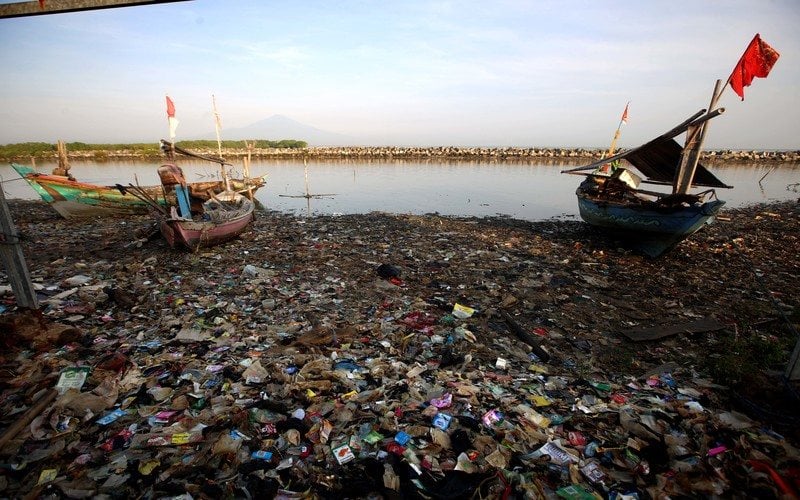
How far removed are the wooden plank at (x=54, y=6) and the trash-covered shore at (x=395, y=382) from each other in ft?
→ 7.94

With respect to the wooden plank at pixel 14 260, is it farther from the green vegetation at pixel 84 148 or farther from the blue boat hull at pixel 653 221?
the green vegetation at pixel 84 148

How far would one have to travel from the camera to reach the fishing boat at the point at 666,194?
7.19 meters

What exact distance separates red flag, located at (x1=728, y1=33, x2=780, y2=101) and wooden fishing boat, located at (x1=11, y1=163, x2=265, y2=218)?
48.8 feet

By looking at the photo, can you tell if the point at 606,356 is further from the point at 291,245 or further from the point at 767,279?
the point at 291,245

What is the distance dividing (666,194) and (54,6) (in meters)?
12.2

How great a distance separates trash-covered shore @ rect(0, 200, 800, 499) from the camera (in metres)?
2.55

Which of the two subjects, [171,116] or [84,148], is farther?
[84,148]

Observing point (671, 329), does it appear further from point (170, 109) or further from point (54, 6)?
point (170, 109)

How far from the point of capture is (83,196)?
12656mm

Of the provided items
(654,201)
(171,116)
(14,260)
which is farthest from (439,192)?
(14,260)

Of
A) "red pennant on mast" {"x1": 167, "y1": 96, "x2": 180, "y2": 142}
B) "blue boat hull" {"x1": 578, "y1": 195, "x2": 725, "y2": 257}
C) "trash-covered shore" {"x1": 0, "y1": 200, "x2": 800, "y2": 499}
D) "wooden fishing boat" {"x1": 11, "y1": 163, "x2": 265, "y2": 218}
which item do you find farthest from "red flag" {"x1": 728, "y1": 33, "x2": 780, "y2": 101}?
"wooden fishing boat" {"x1": 11, "y1": 163, "x2": 265, "y2": 218}

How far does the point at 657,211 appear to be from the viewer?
8469mm

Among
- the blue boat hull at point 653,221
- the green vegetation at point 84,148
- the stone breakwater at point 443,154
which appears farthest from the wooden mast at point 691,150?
the green vegetation at point 84,148

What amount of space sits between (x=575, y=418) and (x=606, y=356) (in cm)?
193
